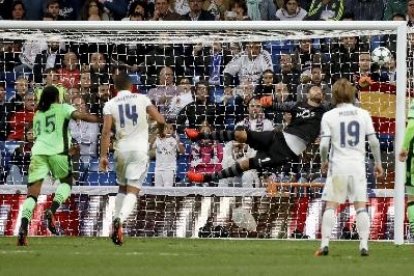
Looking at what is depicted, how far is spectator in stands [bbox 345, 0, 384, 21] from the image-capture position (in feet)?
85.3

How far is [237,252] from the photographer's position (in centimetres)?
1722

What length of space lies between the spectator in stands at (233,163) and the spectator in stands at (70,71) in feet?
8.57

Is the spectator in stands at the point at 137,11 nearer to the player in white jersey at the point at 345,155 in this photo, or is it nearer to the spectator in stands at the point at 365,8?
the spectator in stands at the point at 365,8

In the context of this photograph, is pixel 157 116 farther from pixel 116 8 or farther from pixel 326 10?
pixel 116 8

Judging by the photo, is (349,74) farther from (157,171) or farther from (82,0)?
(82,0)

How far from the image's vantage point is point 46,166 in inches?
757

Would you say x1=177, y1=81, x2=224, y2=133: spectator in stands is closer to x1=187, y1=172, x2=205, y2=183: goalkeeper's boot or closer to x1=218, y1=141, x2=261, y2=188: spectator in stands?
x1=218, y1=141, x2=261, y2=188: spectator in stands

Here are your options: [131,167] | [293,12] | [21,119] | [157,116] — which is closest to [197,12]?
[293,12]

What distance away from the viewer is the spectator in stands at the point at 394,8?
84.3 feet

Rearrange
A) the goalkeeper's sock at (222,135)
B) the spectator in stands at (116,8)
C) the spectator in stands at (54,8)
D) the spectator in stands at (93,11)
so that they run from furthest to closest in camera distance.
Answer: the spectator in stands at (116,8) → the spectator in stands at (54,8) → the spectator in stands at (93,11) → the goalkeeper's sock at (222,135)

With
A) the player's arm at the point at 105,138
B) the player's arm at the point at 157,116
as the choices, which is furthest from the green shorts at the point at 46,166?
the player's arm at the point at 157,116

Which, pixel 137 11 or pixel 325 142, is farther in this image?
pixel 137 11

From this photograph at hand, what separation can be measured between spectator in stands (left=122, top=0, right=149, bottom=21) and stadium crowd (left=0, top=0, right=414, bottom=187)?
2694mm

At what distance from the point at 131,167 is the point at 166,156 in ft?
14.8
